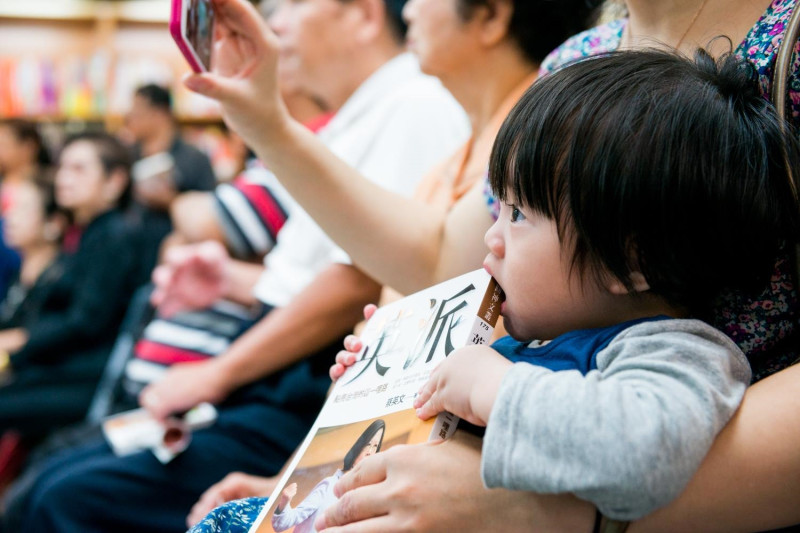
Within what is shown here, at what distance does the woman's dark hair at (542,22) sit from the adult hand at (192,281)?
A: 923 millimetres

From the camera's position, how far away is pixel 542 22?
1.39 m

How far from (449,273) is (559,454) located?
21.3 inches

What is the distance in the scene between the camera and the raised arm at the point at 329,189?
1.12 metres

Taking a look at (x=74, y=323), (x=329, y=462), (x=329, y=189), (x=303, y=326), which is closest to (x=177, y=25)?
(x=329, y=189)

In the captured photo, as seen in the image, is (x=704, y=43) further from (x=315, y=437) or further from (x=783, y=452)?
(x=315, y=437)

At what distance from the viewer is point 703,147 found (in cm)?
72

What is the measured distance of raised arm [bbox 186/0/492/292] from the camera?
1116 millimetres

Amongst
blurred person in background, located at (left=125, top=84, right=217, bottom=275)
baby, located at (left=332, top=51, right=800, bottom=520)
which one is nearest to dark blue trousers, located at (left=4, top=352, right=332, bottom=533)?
baby, located at (left=332, top=51, right=800, bottom=520)

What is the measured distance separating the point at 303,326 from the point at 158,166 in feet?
6.58

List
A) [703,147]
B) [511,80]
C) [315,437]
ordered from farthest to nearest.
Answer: [511,80] < [315,437] < [703,147]

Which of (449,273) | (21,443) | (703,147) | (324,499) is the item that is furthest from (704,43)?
(21,443)

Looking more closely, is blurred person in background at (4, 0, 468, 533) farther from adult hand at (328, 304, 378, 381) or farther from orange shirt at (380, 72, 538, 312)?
adult hand at (328, 304, 378, 381)

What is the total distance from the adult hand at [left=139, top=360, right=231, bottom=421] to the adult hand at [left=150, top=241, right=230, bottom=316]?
0.61ft

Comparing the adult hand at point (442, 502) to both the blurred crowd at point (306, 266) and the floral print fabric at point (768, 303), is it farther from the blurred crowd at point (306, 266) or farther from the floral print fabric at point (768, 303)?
the floral print fabric at point (768, 303)
